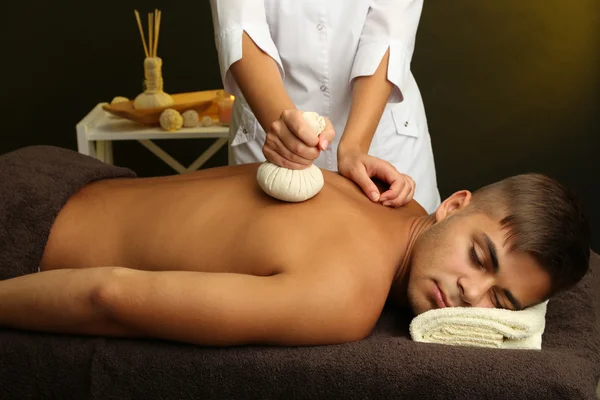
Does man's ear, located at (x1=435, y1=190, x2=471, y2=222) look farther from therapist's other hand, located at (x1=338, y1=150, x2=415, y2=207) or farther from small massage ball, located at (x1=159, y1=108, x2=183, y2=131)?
small massage ball, located at (x1=159, y1=108, x2=183, y2=131)

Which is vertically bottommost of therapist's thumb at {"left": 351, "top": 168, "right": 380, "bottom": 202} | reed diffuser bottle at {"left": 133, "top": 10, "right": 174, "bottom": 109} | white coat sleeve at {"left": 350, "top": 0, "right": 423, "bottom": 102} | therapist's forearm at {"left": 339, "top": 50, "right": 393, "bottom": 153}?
reed diffuser bottle at {"left": 133, "top": 10, "right": 174, "bottom": 109}

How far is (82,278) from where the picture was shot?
1311 mm

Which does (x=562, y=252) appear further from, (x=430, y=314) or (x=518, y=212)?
(x=430, y=314)

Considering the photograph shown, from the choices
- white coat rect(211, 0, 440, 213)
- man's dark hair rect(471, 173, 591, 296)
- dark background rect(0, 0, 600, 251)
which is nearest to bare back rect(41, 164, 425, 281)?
man's dark hair rect(471, 173, 591, 296)

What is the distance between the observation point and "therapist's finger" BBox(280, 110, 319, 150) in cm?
140

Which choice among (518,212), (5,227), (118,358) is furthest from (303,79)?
(118,358)

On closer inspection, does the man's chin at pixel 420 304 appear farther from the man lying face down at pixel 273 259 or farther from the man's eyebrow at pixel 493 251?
the man's eyebrow at pixel 493 251

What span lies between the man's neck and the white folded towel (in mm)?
178

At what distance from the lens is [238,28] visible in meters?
1.78

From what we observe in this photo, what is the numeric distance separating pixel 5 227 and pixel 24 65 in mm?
2235

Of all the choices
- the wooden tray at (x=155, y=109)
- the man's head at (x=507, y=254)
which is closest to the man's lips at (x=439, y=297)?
the man's head at (x=507, y=254)

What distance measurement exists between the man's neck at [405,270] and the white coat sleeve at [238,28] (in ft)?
1.76

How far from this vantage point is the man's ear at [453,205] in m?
1.64

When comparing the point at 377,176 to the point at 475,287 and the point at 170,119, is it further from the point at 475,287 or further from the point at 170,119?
the point at 170,119
